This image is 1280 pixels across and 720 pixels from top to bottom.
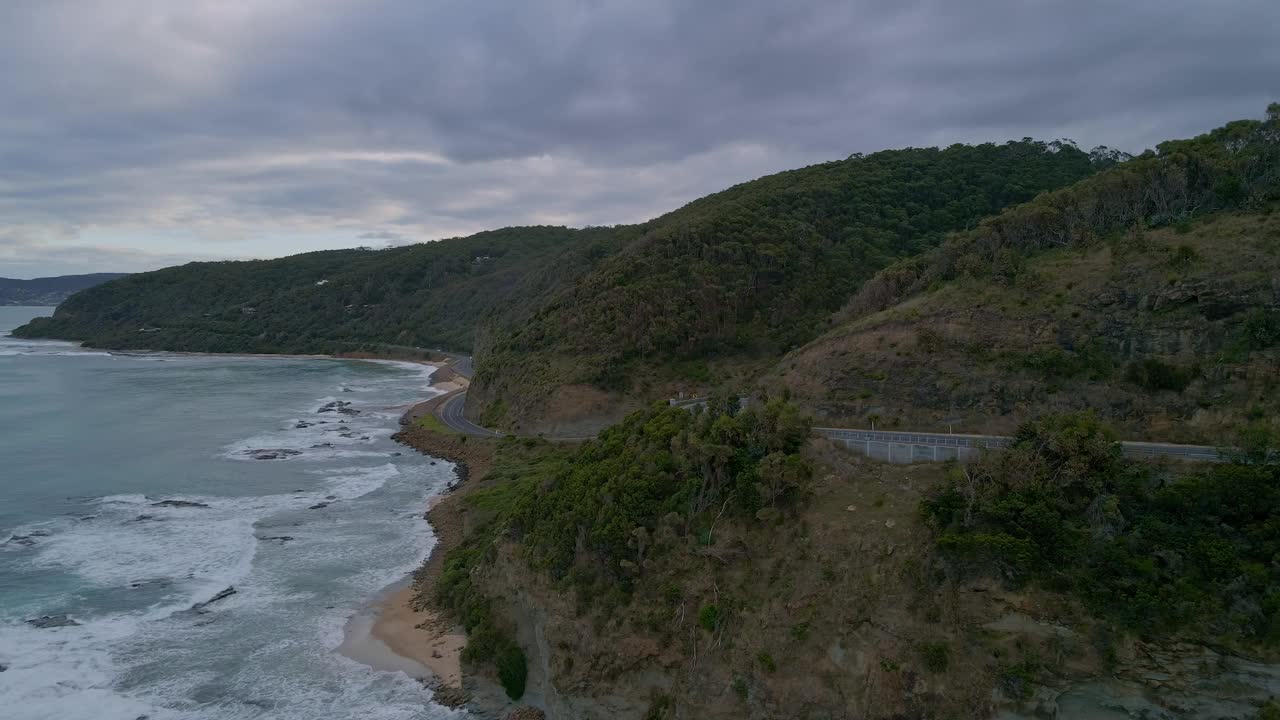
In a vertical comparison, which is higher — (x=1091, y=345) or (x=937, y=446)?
(x=1091, y=345)

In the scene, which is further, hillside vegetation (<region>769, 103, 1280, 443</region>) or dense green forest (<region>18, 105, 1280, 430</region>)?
dense green forest (<region>18, 105, 1280, 430</region>)

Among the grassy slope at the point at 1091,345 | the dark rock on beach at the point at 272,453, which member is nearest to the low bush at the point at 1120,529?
the grassy slope at the point at 1091,345

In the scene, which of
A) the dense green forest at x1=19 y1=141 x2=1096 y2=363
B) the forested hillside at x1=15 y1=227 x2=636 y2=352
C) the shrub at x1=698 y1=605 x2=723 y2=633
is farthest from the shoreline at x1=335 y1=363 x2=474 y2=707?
the forested hillside at x1=15 y1=227 x2=636 y2=352

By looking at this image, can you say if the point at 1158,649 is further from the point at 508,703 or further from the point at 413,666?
the point at 413,666

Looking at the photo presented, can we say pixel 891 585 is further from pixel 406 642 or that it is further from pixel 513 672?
pixel 406 642

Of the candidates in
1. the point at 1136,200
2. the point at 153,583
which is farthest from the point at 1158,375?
the point at 153,583

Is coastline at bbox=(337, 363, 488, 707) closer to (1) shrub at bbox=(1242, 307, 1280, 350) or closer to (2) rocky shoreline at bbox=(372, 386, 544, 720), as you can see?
(2) rocky shoreline at bbox=(372, 386, 544, 720)

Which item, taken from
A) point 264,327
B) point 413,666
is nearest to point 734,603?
point 413,666
